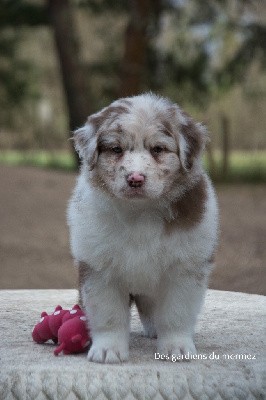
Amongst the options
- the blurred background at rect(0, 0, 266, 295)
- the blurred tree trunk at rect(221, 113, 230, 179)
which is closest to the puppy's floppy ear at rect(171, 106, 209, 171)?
the blurred background at rect(0, 0, 266, 295)

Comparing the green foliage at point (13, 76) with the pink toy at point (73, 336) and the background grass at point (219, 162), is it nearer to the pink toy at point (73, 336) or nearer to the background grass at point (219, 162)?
the background grass at point (219, 162)

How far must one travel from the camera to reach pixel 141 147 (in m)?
3.76

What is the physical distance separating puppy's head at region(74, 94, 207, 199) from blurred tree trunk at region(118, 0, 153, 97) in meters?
11.0

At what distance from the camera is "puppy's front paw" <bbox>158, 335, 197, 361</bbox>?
4074 millimetres

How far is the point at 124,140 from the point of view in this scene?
3770 millimetres

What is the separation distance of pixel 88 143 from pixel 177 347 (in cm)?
112

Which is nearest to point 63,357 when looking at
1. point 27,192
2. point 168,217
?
point 168,217

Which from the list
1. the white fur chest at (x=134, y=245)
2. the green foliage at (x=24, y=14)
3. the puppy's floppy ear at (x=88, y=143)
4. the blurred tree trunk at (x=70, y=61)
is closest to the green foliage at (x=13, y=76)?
the green foliage at (x=24, y=14)

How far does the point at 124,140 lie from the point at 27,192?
9448mm

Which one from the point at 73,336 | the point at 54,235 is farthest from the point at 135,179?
the point at 54,235

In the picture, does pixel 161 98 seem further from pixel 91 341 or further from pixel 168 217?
pixel 91 341

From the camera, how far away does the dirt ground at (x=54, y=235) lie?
388 inches

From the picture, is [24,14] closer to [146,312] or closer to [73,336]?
[146,312]

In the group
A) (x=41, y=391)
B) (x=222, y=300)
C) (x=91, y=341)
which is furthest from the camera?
(x=222, y=300)
